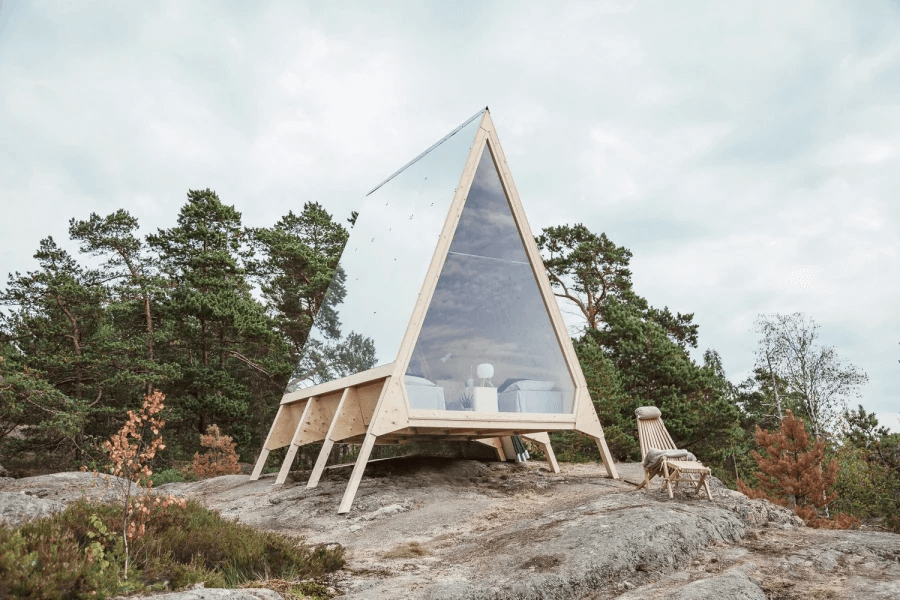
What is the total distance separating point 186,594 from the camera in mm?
3707

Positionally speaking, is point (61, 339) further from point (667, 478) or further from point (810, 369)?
point (810, 369)

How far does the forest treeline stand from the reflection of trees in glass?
25.1 ft

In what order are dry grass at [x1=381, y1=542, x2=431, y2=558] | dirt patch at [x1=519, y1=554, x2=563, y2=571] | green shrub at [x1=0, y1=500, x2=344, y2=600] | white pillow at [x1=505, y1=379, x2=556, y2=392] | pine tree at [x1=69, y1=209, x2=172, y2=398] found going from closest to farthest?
green shrub at [x1=0, y1=500, x2=344, y2=600]
dirt patch at [x1=519, y1=554, x2=563, y2=571]
dry grass at [x1=381, y1=542, x2=431, y2=558]
white pillow at [x1=505, y1=379, x2=556, y2=392]
pine tree at [x1=69, y1=209, x2=172, y2=398]

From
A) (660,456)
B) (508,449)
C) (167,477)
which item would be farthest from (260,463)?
(660,456)

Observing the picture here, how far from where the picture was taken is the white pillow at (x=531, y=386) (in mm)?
9383

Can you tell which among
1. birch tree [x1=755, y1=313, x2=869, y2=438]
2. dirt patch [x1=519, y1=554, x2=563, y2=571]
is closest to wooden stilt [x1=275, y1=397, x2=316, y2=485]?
dirt patch [x1=519, y1=554, x2=563, y2=571]

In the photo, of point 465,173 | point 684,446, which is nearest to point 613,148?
point 465,173

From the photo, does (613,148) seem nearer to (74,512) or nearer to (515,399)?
(515,399)

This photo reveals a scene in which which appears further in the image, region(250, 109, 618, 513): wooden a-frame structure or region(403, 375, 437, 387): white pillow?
region(403, 375, 437, 387): white pillow

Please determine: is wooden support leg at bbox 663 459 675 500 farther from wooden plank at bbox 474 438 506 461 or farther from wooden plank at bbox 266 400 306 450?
wooden plank at bbox 266 400 306 450

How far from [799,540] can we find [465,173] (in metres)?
6.34

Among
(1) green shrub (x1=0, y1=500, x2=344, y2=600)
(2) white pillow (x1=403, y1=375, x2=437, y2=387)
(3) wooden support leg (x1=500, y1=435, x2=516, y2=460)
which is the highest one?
(2) white pillow (x1=403, y1=375, x2=437, y2=387)

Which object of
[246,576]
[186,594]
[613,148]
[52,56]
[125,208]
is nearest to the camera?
[186,594]

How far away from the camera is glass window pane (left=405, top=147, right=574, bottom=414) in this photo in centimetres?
885
